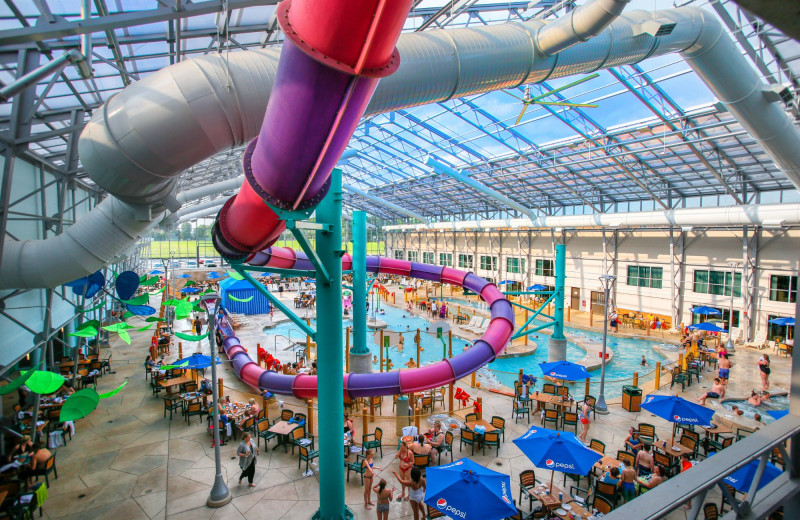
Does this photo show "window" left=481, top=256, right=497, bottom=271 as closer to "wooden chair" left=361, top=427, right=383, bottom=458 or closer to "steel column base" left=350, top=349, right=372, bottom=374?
"steel column base" left=350, top=349, right=372, bottom=374

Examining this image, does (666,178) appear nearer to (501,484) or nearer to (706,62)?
(706,62)

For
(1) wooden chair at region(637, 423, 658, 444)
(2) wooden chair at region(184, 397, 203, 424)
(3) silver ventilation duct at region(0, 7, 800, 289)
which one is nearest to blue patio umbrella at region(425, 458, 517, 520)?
(3) silver ventilation duct at region(0, 7, 800, 289)

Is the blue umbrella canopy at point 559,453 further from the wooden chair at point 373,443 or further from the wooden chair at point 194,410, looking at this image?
the wooden chair at point 194,410

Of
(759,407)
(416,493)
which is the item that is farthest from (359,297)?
(759,407)

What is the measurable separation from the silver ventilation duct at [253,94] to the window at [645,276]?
48.8 feet

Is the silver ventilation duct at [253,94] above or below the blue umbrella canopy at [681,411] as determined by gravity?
above

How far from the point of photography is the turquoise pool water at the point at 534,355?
1647 cm

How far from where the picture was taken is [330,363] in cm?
648

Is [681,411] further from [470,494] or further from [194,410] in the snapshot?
[194,410]

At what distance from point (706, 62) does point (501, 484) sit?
33.1 ft

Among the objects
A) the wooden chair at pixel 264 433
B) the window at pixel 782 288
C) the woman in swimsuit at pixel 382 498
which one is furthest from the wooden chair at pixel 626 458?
the window at pixel 782 288

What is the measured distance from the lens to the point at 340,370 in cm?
655

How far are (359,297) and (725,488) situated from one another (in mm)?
10966

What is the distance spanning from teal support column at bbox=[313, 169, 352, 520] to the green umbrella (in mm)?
5842
